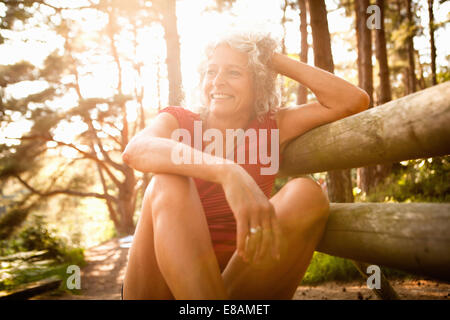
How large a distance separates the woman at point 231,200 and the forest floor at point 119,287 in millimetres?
2128

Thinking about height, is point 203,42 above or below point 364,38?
below

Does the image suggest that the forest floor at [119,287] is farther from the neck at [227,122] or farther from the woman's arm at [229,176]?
the woman's arm at [229,176]

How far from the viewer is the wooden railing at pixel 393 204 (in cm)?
97

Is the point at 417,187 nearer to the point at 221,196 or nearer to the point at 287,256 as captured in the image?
the point at 221,196

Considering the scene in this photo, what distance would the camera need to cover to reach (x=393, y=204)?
1198 millimetres

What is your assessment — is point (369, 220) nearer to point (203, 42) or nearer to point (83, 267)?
point (203, 42)

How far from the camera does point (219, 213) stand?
5.35 ft

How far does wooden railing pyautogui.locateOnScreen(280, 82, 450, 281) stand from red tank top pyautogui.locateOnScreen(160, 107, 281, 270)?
337 mm

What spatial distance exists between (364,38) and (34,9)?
1064 cm

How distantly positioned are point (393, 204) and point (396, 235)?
0.16 m

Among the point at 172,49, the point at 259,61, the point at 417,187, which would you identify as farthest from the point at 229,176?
the point at 417,187

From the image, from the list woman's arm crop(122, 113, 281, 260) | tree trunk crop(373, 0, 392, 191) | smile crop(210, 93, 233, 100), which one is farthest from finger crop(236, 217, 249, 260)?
tree trunk crop(373, 0, 392, 191)
